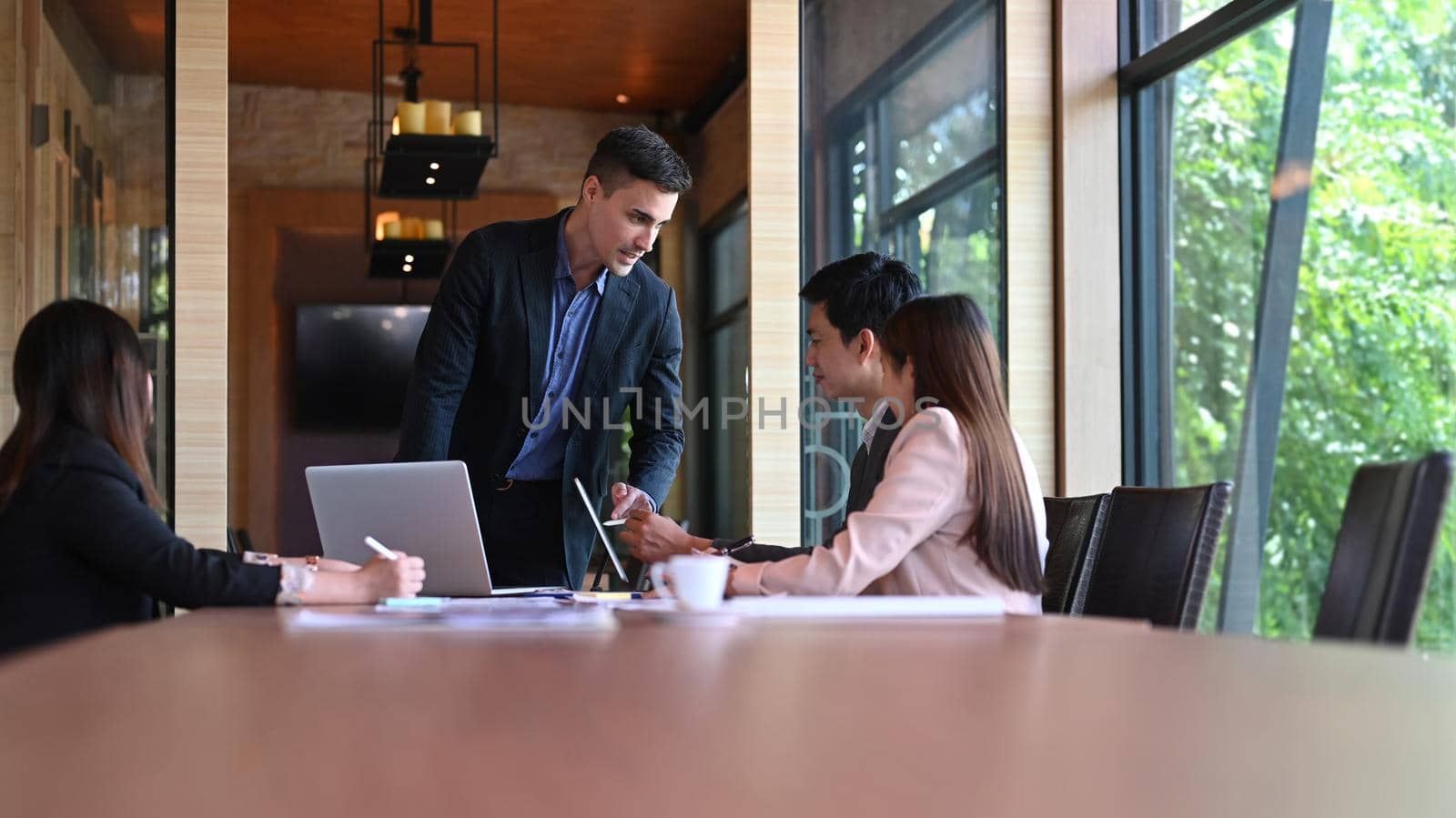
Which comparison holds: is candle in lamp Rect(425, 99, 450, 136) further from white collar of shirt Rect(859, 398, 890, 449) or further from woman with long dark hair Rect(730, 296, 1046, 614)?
woman with long dark hair Rect(730, 296, 1046, 614)

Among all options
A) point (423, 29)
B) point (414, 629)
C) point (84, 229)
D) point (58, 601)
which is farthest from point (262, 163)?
point (414, 629)

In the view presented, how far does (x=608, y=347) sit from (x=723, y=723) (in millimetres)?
2344

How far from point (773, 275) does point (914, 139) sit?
0.71 metres

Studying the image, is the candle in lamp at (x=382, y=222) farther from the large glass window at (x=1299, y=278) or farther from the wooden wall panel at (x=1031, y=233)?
the large glass window at (x=1299, y=278)

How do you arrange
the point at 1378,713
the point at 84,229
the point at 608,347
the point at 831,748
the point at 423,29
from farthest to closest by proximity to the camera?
the point at 423,29 → the point at 84,229 → the point at 608,347 → the point at 1378,713 → the point at 831,748

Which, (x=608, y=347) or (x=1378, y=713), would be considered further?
(x=608, y=347)

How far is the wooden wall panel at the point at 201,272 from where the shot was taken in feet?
14.5

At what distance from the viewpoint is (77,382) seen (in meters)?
1.96

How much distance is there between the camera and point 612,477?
765 centimetres

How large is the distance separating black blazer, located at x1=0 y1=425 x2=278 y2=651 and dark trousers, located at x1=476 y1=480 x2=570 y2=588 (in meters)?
1.09

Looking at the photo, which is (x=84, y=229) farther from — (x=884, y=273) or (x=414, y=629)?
(x=414, y=629)

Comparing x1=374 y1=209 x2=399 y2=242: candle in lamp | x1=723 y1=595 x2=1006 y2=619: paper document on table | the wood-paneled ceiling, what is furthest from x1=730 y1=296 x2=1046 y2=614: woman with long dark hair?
x1=374 y1=209 x2=399 y2=242: candle in lamp

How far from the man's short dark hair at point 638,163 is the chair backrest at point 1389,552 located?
1.69 m

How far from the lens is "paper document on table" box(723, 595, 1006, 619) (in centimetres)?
164
